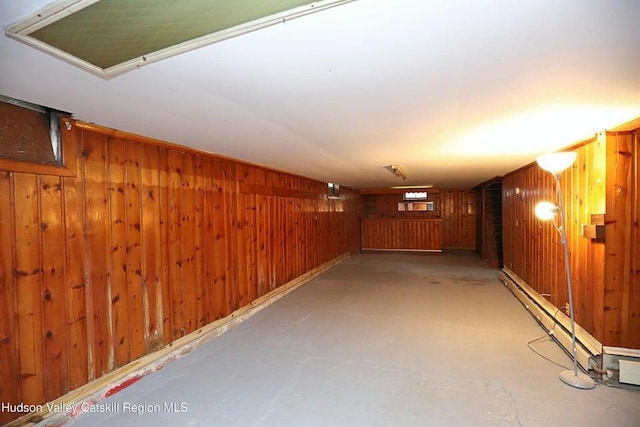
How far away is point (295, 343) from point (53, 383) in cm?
185

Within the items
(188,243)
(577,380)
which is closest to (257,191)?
(188,243)

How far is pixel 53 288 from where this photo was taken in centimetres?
190

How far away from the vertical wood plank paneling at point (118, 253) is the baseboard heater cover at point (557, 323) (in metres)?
3.70

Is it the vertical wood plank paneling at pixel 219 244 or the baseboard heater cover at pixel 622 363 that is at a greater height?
the vertical wood plank paneling at pixel 219 244

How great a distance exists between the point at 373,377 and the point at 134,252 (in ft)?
7.11

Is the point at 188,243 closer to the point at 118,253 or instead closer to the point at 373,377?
the point at 118,253

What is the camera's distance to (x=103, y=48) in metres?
1.09

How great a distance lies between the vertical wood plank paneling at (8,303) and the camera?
1666 mm

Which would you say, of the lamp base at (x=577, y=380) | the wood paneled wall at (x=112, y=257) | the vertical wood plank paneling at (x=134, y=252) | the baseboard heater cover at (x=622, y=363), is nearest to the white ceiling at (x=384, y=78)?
the vertical wood plank paneling at (x=134, y=252)

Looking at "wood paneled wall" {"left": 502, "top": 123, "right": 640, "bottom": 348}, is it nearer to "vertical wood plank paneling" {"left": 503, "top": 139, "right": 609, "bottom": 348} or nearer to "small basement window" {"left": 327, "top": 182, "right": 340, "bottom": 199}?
"vertical wood plank paneling" {"left": 503, "top": 139, "right": 609, "bottom": 348}

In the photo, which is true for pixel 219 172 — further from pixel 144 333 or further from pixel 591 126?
pixel 591 126

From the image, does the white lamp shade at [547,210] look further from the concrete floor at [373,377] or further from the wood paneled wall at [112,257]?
the wood paneled wall at [112,257]

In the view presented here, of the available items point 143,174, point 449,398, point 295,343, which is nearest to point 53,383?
point 143,174

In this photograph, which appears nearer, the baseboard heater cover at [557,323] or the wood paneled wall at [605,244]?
the wood paneled wall at [605,244]
